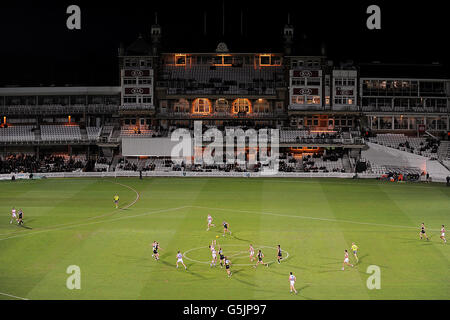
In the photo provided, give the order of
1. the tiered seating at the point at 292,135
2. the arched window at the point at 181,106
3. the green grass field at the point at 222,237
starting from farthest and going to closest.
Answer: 1. the arched window at the point at 181,106
2. the tiered seating at the point at 292,135
3. the green grass field at the point at 222,237

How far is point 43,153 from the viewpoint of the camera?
104 metres

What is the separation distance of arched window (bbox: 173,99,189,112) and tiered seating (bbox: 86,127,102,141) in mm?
13668

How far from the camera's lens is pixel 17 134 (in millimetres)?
104750

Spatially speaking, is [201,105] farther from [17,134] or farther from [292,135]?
[17,134]

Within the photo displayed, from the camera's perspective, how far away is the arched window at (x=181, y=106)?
358 ft

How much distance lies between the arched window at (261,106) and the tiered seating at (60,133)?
1204 inches

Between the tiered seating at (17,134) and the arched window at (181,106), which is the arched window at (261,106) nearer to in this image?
the arched window at (181,106)

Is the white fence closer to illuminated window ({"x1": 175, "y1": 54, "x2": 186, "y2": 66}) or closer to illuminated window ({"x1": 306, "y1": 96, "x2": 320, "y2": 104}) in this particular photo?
illuminated window ({"x1": 306, "y1": 96, "x2": 320, "y2": 104})

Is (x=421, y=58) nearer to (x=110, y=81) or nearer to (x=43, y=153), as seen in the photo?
(x=110, y=81)

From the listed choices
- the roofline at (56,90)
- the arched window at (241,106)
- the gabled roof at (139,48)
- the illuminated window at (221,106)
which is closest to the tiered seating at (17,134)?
the roofline at (56,90)

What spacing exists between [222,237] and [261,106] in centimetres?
5930

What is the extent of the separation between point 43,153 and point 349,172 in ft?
165

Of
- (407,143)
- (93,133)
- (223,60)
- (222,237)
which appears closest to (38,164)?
(93,133)

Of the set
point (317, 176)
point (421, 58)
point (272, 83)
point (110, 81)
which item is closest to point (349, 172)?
point (317, 176)
